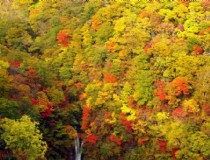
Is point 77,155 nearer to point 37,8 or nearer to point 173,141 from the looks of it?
point 173,141

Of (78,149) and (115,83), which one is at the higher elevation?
(115,83)

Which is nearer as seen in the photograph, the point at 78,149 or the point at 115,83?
the point at 78,149

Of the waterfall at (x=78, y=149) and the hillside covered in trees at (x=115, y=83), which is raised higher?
the hillside covered in trees at (x=115, y=83)

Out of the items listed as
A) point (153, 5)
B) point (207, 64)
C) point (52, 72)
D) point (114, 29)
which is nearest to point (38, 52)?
point (52, 72)

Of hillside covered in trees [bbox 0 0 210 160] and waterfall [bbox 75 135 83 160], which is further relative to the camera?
waterfall [bbox 75 135 83 160]

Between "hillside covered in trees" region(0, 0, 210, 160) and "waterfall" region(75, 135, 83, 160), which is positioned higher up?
"hillside covered in trees" region(0, 0, 210, 160)

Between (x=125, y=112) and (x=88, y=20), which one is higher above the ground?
(x=88, y=20)

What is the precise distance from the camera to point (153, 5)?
36594 millimetres

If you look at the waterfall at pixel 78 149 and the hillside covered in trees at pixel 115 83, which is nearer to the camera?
the hillside covered in trees at pixel 115 83

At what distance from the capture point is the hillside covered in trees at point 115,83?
94.9 ft

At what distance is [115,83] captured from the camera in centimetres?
3391

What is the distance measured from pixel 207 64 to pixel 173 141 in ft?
19.9

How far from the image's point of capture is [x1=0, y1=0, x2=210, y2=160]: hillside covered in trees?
2892 cm

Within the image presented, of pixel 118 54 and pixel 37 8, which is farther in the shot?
pixel 37 8
